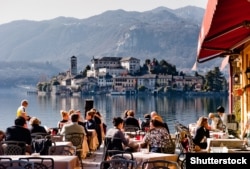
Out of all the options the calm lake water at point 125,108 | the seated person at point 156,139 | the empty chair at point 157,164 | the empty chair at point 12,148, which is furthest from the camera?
the calm lake water at point 125,108

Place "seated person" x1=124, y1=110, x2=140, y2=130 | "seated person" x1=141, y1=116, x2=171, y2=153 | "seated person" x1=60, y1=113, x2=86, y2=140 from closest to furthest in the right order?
1. "seated person" x1=141, y1=116, x2=171, y2=153
2. "seated person" x1=60, y1=113, x2=86, y2=140
3. "seated person" x1=124, y1=110, x2=140, y2=130

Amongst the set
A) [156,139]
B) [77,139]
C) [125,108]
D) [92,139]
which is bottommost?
[125,108]

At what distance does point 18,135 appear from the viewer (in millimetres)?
8680

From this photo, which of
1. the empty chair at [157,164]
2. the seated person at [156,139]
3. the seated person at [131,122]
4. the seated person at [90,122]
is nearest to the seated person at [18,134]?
the seated person at [156,139]

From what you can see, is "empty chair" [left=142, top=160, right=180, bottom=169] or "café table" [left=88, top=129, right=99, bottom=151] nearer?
"empty chair" [left=142, top=160, right=180, bottom=169]

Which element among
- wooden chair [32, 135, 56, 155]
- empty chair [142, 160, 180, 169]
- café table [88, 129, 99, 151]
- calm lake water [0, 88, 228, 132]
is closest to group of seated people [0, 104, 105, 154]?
wooden chair [32, 135, 56, 155]

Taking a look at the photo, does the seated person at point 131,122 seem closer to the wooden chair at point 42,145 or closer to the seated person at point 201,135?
the seated person at point 201,135

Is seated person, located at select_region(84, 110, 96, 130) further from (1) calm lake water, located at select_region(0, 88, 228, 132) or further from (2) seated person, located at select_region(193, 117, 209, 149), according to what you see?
(1) calm lake water, located at select_region(0, 88, 228, 132)

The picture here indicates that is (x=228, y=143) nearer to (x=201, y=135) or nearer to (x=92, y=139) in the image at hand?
(x=201, y=135)

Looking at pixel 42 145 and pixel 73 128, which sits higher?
pixel 73 128

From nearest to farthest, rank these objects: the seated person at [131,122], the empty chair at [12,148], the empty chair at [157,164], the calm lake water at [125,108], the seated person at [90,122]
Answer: the empty chair at [157,164] → the empty chair at [12,148] → the seated person at [90,122] → the seated person at [131,122] → the calm lake water at [125,108]


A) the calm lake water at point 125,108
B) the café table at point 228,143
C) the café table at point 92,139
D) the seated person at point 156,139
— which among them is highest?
the seated person at point 156,139

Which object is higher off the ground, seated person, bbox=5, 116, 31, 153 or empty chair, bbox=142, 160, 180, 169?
seated person, bbox=5, 116, 31, 153

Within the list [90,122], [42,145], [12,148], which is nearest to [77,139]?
[42,145]
